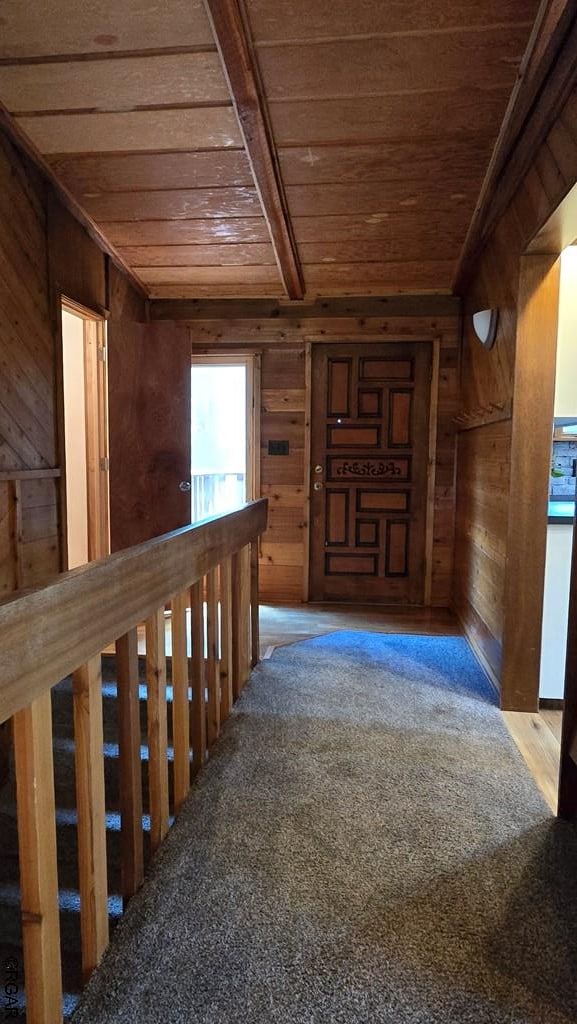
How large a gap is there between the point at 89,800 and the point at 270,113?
99.5 inches

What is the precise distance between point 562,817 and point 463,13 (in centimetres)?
261

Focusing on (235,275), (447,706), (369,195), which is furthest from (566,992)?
(235,275)

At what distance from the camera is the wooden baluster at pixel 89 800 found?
4.09 ft

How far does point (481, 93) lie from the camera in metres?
2.18

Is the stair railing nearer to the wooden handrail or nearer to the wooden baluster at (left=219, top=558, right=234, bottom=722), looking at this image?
the wooden handrail

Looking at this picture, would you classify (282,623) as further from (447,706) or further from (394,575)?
(447,706)

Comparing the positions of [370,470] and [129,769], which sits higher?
[370,470]

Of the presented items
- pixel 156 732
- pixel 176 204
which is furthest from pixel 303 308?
pixel 156 732

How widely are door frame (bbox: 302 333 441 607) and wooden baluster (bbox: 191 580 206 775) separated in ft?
7.62

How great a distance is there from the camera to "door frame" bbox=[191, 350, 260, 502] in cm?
427

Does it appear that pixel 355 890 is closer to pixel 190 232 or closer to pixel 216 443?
pixel 190 232

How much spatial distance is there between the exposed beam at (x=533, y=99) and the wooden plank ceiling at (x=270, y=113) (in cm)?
5

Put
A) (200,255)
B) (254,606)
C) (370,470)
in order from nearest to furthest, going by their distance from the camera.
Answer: (254,606), (200,255), (370,470)

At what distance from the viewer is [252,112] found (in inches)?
90.4
